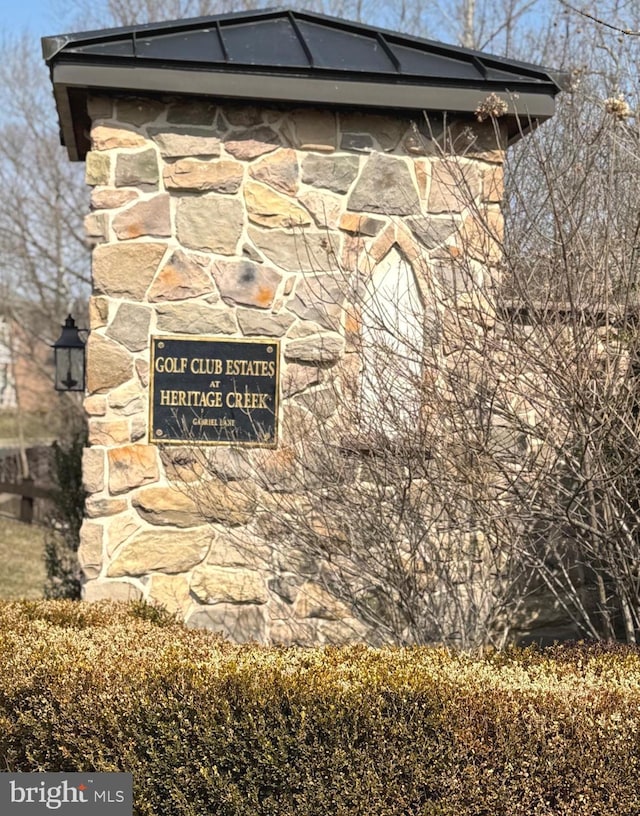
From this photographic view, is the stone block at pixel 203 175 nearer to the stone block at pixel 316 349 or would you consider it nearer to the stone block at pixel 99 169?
the stone block at pixel 99 169

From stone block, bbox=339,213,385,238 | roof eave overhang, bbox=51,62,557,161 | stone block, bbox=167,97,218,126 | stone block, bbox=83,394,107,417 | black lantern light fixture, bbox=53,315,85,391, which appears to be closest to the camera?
roof eave overhang, bbox=51,62,557,161

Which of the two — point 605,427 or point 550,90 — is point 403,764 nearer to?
point 605,427

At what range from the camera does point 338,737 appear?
3422 millimetres

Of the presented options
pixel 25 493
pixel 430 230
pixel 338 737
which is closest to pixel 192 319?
pixel 430 230

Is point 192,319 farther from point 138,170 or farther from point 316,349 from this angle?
point 138,170

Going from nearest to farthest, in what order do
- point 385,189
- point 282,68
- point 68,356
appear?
1. point 282,68
2. point 385,189
3. point 68,356

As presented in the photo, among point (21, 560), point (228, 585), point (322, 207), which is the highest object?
point (322, 207)

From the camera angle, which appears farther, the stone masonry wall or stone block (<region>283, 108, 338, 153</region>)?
stone block (<region>283, 108, 338, 153</region>)

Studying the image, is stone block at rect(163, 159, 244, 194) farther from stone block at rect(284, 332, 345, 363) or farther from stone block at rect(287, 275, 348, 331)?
stone block at rect(284, 332, 345, 363)

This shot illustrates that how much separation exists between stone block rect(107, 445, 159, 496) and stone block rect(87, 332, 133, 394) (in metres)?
0.35

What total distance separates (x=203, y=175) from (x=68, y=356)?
2.07m

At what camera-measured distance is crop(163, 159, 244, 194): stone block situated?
577 cm

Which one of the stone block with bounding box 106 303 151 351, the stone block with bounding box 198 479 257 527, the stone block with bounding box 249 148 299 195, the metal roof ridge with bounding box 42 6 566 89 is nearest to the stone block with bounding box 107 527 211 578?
the stone block with bounding box 198 479 257 527

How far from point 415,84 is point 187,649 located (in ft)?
11.0
